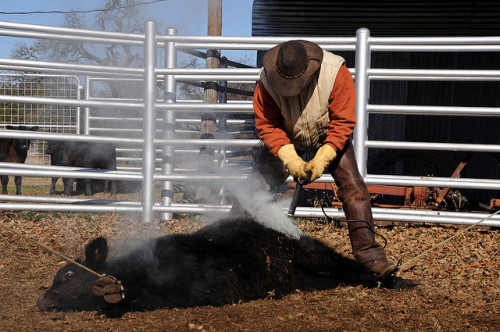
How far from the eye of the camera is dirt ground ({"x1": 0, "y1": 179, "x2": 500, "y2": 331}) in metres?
2.71

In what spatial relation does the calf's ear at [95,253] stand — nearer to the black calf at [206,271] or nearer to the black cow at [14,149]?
the black calf at [206,271]

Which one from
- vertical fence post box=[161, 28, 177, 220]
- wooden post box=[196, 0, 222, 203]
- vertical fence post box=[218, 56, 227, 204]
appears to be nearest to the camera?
vertical fence post box=[161, 28, 177, 220]

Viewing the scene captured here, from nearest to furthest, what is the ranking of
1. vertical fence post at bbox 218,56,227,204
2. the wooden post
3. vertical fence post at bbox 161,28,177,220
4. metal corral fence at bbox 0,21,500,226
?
metal corral fence at bbox 0,21,500,226 < vertical fence post at bbox 161,28,177,220 < the wooden post < vertical fence post at bbox 218,56,227,204

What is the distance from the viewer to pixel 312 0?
764cm

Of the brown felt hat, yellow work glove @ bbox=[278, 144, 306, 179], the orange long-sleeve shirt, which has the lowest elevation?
yellow work glove @ bbox=[278, 144, 306, 179]

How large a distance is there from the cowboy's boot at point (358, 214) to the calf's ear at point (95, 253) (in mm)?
1829

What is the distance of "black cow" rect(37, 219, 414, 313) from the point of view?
3.00 metres

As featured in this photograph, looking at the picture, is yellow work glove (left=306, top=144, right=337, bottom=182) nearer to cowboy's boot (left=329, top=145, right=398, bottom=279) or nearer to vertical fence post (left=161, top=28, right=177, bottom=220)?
cowboy's boot (left=329, top=145, right=398, bottom=279)

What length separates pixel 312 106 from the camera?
10.7ft

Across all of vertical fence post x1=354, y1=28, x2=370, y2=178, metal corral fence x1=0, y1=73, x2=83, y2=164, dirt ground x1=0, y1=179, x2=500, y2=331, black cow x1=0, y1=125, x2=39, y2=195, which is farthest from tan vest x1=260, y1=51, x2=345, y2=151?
metal corral fence x1=0, y1=73, x2=83, y2=164

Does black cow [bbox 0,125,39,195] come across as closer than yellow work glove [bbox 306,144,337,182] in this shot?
No

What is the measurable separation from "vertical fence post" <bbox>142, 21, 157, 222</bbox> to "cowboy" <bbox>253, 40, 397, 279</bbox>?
230cm

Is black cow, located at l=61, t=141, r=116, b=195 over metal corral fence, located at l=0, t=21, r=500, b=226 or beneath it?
beneath

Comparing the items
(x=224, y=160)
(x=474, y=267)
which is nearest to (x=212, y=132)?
(x=224, y=160)
